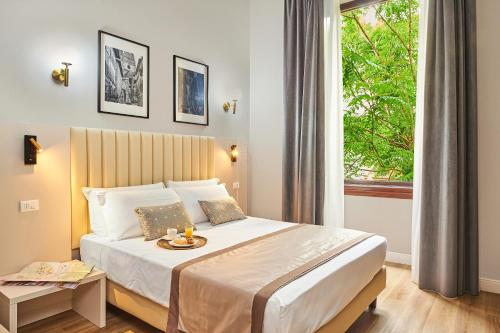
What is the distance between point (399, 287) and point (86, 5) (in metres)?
3.88

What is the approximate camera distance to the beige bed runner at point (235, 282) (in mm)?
1716

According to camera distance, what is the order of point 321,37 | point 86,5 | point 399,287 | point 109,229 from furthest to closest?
point 321,37, point 399,287, point 86,5, point 109,229

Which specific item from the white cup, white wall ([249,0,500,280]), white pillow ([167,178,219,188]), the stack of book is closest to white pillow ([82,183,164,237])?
the stack of book

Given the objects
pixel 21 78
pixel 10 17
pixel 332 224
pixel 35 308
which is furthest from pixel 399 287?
pixel 10 17

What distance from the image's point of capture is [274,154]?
463 cm

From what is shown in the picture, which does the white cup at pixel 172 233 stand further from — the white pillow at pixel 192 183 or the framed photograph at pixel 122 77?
the framed photograph at pixel 122 77

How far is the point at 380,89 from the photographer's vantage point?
4145 mm

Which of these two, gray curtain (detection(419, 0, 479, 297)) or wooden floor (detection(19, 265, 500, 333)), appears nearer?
wooden floor (detection(19, 265, 500, 333))

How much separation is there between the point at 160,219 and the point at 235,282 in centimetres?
117

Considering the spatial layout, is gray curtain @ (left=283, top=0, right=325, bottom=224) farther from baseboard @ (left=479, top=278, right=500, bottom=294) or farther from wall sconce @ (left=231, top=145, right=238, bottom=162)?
baseboard @ (left=479, top=278, right=500, bottom=294)

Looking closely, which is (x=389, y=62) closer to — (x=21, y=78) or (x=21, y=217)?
(x=21, y=78)

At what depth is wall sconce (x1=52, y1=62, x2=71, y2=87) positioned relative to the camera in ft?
9.13

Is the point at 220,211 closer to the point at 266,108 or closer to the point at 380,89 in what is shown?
the point at 266,108

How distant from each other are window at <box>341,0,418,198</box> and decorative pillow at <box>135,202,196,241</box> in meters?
2.26
